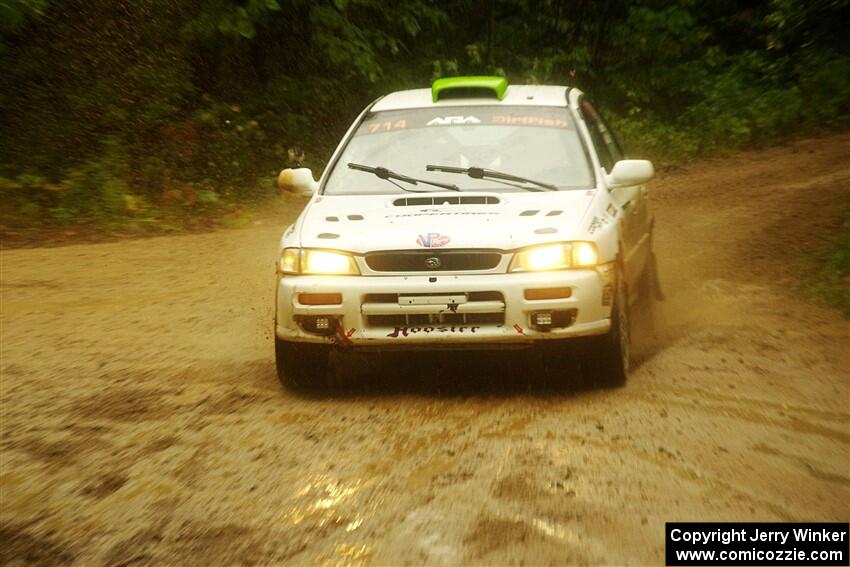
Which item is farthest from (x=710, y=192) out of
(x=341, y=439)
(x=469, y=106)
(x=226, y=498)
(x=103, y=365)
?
(x=226, y=498)

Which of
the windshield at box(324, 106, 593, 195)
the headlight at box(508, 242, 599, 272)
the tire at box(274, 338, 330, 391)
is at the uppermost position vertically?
the windshield at box(324, 106, 593, 195)

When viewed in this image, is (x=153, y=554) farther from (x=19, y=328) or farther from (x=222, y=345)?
(x=19, y=328)

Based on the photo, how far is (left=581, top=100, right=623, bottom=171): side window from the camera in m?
7.60

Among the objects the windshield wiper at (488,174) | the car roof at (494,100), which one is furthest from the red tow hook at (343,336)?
the car roof at (494,100)

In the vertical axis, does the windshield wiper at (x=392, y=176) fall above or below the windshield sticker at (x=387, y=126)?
below

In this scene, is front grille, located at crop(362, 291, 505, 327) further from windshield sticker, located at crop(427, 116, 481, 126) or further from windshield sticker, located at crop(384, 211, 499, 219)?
windshield sticker, located at crop(427, 116, 481, 126)

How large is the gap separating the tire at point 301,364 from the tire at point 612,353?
4.65ft

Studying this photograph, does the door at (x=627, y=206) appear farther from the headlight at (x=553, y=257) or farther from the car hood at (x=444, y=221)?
the headlight at (x=553, y=257)

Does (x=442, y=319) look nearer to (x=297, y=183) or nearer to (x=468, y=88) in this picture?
(x=297, y=183)

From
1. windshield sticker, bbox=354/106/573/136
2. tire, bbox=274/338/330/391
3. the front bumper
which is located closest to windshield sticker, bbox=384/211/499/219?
the front bumper

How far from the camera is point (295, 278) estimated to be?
6.32m

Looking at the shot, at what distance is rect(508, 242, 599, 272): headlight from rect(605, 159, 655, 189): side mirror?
0.95m

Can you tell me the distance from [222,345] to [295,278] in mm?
2016

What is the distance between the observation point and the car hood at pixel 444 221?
6.16 meters
